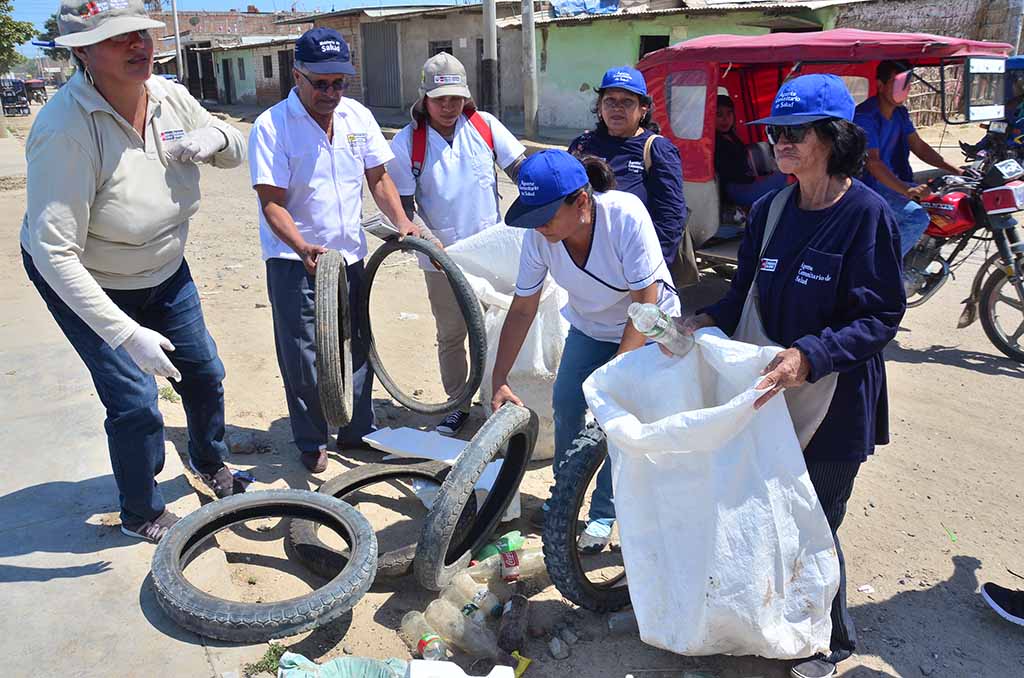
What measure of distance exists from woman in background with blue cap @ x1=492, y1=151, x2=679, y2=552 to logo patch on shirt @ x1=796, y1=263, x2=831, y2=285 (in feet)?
2.24

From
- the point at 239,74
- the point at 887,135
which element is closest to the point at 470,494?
the point at 887,135

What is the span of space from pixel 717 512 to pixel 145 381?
2.17m

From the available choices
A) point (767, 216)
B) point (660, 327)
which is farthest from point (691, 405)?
point (767, 216)

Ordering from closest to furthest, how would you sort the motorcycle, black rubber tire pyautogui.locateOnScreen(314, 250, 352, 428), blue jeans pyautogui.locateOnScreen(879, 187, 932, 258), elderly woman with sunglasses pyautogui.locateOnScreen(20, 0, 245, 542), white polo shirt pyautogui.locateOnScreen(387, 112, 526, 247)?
elderly woman with sunglasses pyautogui.locateOnScreen(20, 0, 245, 542)
black rubber tire pyautogui.locateOnScreen(314, 250, 352, 428)
white polo shirt pyautogui.locateOnScreen(387, 112, 526, 247)
the motorcycle
blue jeans pyautogui.locateOnScreen(879, 187, 932, 258)

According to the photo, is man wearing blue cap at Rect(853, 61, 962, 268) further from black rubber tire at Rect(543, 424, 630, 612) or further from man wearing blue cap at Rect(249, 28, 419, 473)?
black rubber tire at Rect(543, 424, 630, 612)

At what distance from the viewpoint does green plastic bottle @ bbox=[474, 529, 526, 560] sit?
10.9 feet

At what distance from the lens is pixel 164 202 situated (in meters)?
3.01

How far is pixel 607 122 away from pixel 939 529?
2.50m

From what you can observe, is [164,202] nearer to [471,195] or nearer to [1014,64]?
[471,195]

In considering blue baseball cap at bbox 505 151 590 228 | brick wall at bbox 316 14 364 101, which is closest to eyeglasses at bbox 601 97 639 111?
blue baseball cap at bbox 505 151 590 228

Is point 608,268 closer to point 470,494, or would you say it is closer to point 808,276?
point 808,276

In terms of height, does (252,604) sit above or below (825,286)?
below

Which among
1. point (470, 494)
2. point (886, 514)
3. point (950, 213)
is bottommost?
point (886, 514)

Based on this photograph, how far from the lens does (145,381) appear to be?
307cm
